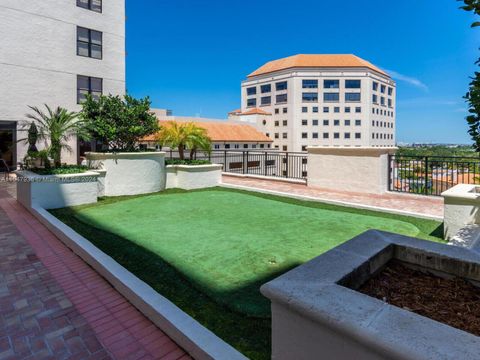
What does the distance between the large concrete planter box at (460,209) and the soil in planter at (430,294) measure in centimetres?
379

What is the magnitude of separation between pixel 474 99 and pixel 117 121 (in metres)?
11.0

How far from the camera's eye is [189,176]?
12602 mm

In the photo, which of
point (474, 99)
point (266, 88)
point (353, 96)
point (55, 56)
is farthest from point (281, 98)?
point (474, 99)

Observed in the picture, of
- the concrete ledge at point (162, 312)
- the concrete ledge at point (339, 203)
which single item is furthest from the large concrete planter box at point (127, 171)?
the concrete ledge at point (162, 312)

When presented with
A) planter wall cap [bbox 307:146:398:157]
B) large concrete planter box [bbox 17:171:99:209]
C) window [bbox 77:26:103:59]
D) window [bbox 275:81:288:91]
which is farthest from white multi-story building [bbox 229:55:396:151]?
large concrete planter box [bbox 17:171:99:209]

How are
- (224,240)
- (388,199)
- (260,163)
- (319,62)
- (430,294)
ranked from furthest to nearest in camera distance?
1. (319,62)
2. (260,163)
3. (388,199)
4. (224,240)
5. (430,294)

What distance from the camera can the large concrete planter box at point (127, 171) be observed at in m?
11.0

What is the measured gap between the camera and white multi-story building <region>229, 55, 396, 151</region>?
78.1 meters

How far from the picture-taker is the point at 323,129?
79625mm

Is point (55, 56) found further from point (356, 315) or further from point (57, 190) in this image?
point (356, 315)

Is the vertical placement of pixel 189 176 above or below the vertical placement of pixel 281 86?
below

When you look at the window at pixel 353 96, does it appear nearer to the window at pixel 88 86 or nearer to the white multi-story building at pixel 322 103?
the white multi-story building at pixel 322 103

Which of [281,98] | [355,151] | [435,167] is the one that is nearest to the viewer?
[435,167]

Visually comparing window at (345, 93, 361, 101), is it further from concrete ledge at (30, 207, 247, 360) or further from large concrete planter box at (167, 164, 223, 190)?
concrete ledge at (30, 207, 247, 360)
